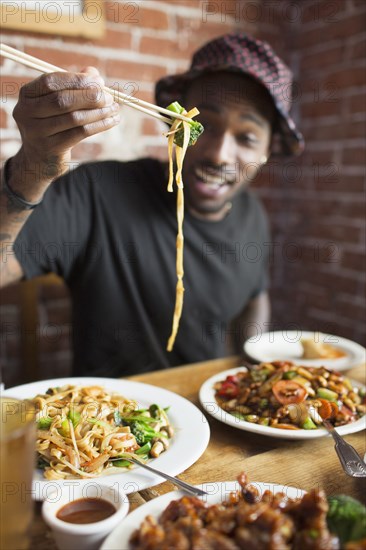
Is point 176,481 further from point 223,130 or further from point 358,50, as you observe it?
point 358,50

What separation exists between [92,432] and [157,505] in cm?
26

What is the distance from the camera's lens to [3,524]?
26.4 inches

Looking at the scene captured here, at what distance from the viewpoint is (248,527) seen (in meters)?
0.66

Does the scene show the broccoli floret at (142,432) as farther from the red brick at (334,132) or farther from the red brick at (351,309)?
the red brick at (334,132)

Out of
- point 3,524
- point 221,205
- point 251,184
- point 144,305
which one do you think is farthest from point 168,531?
point 251,184

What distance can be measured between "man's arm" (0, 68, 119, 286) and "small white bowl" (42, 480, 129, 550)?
2.16ft

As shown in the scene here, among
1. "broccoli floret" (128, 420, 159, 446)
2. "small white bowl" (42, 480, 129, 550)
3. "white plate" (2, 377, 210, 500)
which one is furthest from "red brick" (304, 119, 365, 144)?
"small white bowl" (42, 480, 129, 550)

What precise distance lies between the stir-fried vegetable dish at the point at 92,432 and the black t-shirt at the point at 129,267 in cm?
76

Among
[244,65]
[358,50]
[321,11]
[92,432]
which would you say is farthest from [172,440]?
[321,11]

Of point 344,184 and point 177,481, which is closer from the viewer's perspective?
point 177,481

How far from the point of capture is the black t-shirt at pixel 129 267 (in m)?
1.87

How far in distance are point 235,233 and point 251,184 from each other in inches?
29.9

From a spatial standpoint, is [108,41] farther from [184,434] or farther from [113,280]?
[184,434]

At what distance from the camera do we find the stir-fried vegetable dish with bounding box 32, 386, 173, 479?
0.93 m
